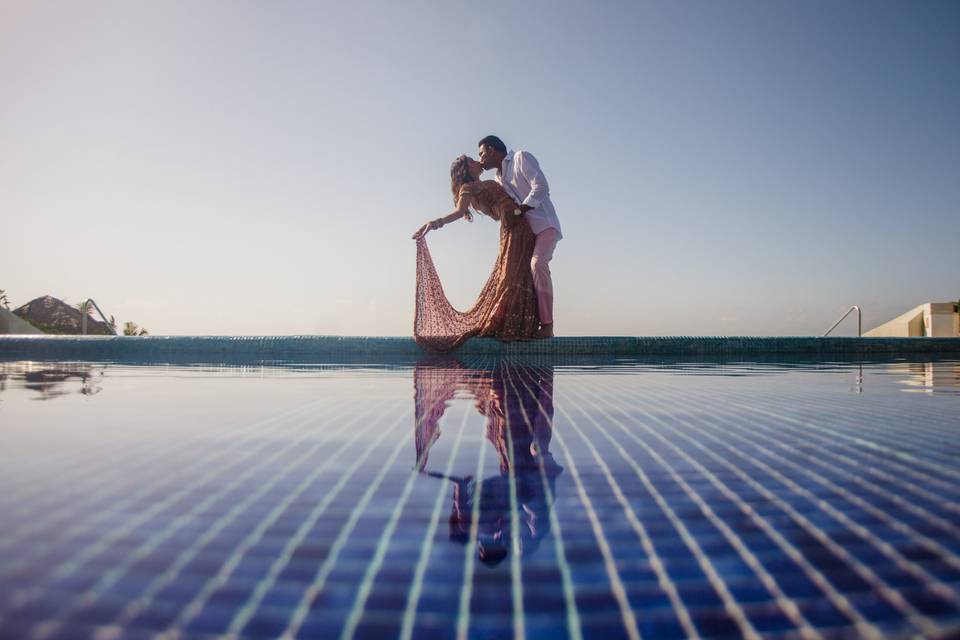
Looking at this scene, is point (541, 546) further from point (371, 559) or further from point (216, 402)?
point (216, 402)

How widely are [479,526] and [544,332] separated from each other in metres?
5.19

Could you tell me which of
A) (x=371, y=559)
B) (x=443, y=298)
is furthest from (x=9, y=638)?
(x=443, y=298)

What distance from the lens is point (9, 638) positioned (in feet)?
2.12

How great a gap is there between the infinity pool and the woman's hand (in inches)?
156

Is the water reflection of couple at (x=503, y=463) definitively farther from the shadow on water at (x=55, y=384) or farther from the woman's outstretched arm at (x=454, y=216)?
the woman's outstretched arm at (x=454, y=216)

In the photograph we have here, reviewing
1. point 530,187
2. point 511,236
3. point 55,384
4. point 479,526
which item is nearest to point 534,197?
point 530,187

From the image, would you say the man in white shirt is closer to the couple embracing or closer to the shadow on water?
the couple embracing

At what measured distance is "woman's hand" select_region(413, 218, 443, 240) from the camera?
5.93m

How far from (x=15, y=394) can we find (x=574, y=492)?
3.00 m

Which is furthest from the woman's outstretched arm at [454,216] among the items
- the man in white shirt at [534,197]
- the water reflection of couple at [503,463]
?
the water reflection of couple at [503,463]

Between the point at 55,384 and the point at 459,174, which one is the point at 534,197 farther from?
the point at 55,384

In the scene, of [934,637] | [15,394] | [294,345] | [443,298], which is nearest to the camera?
[934,637]

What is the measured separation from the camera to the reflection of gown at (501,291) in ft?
19.5

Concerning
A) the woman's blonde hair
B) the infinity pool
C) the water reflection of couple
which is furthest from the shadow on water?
the woman's blonde hair
